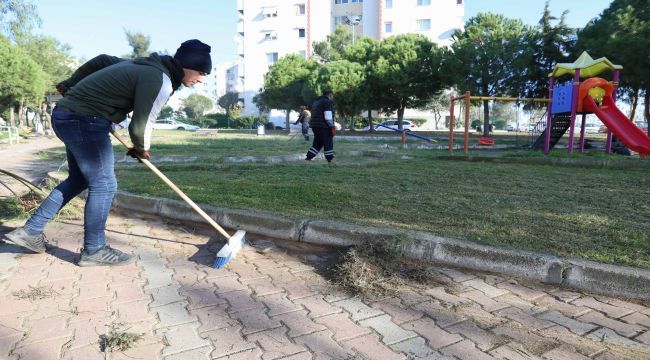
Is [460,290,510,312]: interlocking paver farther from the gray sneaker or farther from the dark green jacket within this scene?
the gray sneaker

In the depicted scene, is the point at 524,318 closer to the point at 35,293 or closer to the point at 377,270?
the point at 377,270

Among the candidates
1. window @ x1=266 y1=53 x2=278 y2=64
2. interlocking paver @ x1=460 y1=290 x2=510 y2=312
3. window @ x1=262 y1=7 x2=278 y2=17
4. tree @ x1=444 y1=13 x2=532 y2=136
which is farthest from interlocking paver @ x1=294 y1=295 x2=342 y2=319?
window @ x1=262 y1=7 x2=278 y2=17

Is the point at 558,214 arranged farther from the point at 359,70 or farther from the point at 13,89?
the point at 13,89

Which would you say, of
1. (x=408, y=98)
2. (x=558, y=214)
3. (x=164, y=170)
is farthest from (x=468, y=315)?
(x=408, y=98)

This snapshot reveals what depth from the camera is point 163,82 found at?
286 cm

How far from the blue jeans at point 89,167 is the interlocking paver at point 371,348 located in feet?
6.55

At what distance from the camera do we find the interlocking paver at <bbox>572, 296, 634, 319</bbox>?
2.46 metres

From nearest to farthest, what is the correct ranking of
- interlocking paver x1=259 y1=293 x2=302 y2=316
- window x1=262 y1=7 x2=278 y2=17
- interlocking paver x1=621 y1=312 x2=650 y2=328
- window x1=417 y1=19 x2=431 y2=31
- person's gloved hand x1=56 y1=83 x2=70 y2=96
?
interlocking paver x1=621 y1=312 x2=650 y2=328 < interlocking paver x1=259 y1=293 x2=302 y2=316 < person's gloved hand x1=56 y1=83 x2=70 y2=96 < window x1=417 y1=19 x2=431 y2=31 < window x1=262 y1=7 x2=278 y2=17

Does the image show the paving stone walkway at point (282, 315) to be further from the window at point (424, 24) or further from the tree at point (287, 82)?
the window at point (424, 24)

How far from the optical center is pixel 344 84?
29484mm

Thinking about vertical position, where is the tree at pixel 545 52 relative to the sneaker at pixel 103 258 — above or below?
above

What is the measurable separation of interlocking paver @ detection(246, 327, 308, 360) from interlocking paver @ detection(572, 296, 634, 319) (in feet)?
5.69

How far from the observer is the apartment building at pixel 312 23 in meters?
49.2

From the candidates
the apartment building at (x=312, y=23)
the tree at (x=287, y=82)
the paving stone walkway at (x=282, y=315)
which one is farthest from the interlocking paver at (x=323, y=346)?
the apartment building at (x=312, y=23)
